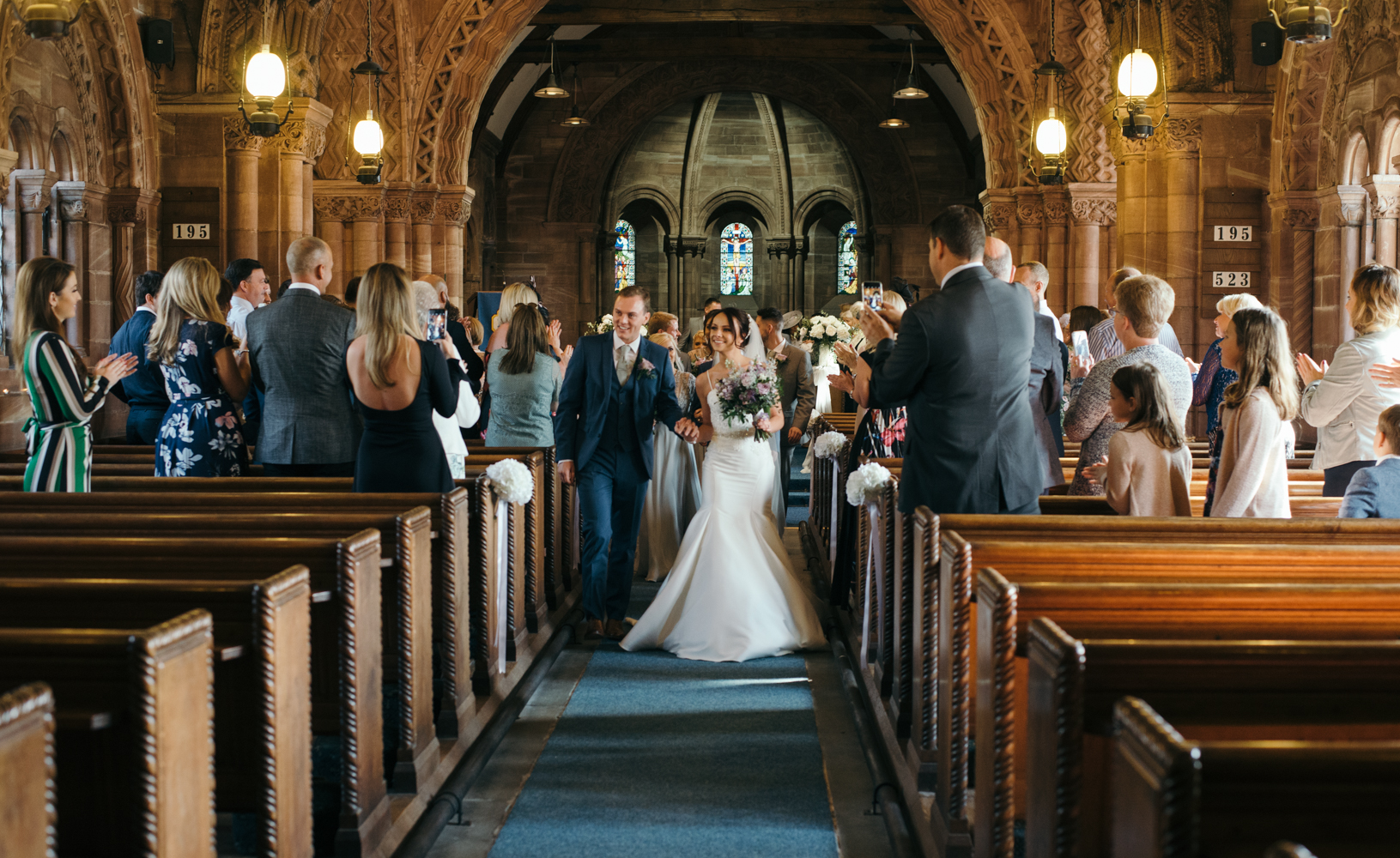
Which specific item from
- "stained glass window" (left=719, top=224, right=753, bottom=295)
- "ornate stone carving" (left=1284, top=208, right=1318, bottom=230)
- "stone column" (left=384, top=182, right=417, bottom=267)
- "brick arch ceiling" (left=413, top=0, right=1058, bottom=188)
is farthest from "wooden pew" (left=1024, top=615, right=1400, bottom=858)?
"stained glass window" (left=719, top=224, right=753, bottom=295)

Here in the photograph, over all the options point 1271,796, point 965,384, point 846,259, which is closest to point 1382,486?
point 965,384

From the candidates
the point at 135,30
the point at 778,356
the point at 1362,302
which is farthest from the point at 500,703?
the point at 135,30

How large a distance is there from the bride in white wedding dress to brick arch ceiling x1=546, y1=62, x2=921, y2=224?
53.0 ft

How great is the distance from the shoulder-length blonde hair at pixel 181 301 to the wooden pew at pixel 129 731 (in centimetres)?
268

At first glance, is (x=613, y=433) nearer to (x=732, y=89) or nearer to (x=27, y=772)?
(x=27, y=772)

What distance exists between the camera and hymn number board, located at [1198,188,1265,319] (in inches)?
355

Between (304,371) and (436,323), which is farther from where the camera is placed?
(436,323)

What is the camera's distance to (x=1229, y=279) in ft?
29.6

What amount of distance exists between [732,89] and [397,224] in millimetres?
10388

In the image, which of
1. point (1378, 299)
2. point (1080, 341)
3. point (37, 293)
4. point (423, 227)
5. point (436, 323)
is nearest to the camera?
point (37, 293)

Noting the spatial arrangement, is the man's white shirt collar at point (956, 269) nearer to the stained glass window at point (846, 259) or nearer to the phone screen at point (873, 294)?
the phone screen at point (873, 294)

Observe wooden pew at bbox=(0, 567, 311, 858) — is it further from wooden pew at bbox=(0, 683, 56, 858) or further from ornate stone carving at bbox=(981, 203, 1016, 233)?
ornate stone carving at bbox=(981, 203, 1016, 233)

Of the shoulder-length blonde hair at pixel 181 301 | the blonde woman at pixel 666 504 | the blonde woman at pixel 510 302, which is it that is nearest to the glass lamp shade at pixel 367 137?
the blonde woman at pixel 510 302

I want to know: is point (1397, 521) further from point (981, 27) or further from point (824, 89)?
point (824, 89)
